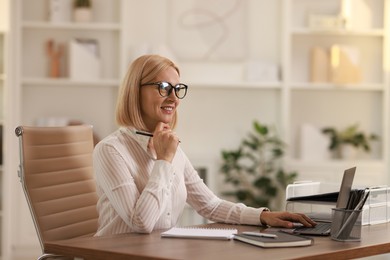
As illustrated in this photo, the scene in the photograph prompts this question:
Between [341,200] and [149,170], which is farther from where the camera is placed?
[149,170]

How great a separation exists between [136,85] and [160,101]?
109mm

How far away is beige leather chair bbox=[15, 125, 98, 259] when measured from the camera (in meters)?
3.00

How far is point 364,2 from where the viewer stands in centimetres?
631

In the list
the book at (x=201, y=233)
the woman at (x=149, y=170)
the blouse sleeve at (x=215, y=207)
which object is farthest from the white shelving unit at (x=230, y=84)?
the book at (x=201, y=233)

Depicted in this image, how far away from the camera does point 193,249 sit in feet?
7.33

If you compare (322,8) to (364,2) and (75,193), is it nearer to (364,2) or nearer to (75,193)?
(364,2)

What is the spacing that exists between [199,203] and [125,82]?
0.58m

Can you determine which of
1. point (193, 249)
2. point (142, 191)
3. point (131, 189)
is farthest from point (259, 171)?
point (193, 249)

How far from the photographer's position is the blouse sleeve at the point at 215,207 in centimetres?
288

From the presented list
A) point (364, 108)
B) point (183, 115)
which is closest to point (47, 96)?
point (183, 115)

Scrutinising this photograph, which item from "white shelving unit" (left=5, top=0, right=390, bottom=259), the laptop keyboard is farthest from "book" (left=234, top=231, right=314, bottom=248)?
"white shelving unit" (left=5, top=0, right=390, bottom=259)

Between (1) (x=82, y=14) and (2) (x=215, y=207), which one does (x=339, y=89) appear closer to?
(1) (x=82, y=14)

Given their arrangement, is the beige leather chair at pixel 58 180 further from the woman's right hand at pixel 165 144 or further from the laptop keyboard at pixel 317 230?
the laptop keyboard at pixel 317 230

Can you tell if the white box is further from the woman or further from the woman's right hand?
the woman's right hand
